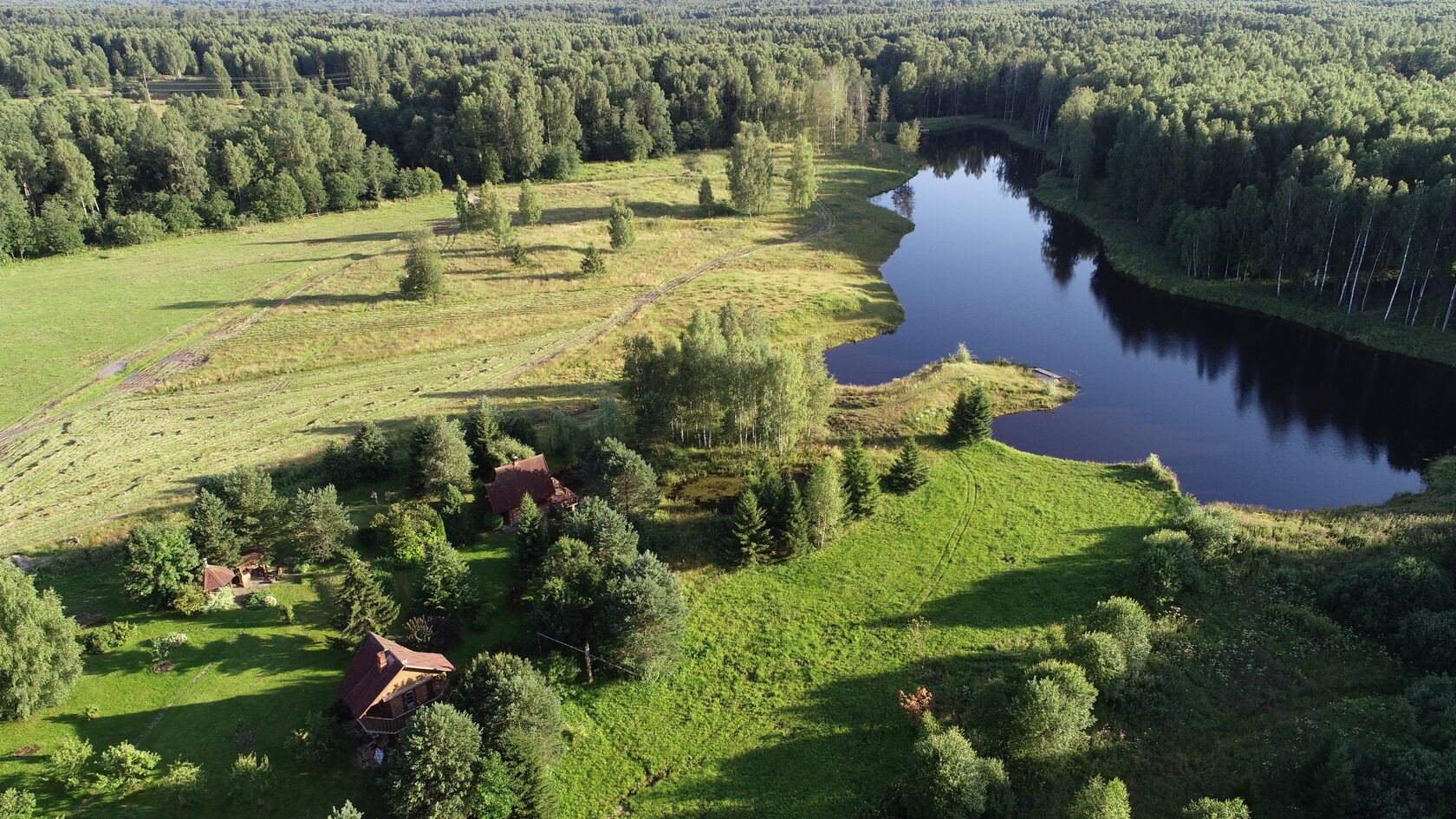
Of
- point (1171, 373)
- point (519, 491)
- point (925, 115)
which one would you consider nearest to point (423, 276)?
point (519, 491)

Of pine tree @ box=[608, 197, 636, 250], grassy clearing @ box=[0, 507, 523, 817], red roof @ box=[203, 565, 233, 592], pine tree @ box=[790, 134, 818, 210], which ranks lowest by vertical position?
grassy clearing @ box=[0, 507, 523, 817]

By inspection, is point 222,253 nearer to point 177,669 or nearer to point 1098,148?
point 177,669

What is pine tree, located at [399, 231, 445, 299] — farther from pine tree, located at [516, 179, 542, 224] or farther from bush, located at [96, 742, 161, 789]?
bush, located at [96, 742, 161, 789]

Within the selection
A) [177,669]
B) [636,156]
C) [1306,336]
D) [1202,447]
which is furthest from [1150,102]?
[177,669]

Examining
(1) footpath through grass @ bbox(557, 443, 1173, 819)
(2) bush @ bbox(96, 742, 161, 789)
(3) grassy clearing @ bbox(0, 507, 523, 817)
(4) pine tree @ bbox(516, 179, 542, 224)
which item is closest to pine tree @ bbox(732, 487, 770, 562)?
(1) footpath through grass @ bbox(557, 443, 1173, 819)

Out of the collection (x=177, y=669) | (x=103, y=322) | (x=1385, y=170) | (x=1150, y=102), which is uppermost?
(x=1150, y=102)

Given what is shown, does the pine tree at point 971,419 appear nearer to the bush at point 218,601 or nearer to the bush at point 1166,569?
the bush at point 1166,569

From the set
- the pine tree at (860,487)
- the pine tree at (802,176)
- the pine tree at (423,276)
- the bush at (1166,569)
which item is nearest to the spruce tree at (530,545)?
the pine tree at (860,487)
